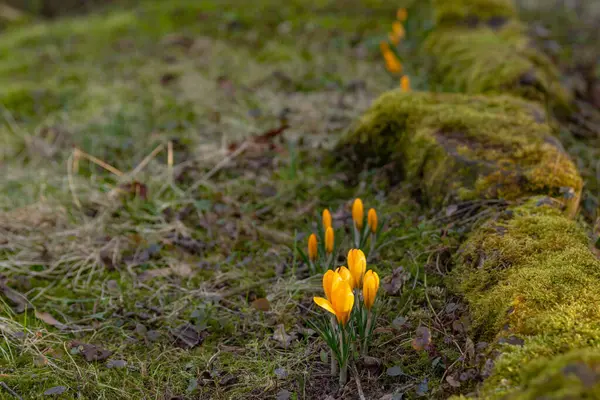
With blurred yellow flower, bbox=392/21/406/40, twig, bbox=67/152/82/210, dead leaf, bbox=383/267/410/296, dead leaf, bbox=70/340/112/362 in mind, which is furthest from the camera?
blurred yellow flower, bbox=392/21/406/40

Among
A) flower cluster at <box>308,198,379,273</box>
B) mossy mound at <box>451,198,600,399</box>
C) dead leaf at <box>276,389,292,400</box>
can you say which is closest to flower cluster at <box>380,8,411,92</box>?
flower cluster at <box>308,198,379,273</box>

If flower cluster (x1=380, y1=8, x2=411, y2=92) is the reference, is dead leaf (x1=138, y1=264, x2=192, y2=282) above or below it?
below

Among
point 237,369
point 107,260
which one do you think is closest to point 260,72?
point 107,260

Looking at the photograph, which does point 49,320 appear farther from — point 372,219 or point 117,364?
point 372,219

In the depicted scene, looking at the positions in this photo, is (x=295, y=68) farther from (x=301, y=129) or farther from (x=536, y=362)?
(x=536, y=362)

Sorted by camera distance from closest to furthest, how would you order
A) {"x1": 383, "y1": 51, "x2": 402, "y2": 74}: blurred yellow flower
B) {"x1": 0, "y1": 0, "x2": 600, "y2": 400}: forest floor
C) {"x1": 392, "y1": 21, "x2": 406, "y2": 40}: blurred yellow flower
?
1. {"x1": 0, "y1": 0, "x2": 600, "y2": 400}: forest floor
2. {"x1": 383, "y1": 51, "x2": 402, "y2": 74}: blurred yellow flower
3. {"x1": 392, "y1": 21, "x2": 406, "y2": 40}: blurred yellow flower

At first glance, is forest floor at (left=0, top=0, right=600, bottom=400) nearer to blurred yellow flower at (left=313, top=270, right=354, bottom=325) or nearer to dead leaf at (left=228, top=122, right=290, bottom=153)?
dead leaf at (left=228, top=122, right=290, bottom=153)
